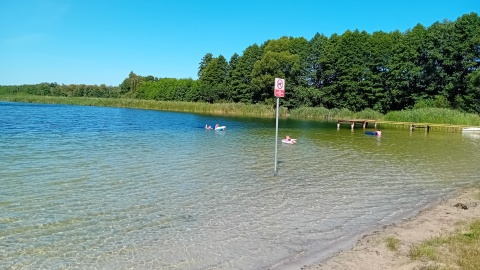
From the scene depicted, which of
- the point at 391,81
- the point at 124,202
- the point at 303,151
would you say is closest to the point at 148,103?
the point at 391,81

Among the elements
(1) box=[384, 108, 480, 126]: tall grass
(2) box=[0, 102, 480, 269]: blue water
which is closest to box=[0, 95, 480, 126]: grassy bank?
(1) box=[384, 108, 480, 126]: tall grass

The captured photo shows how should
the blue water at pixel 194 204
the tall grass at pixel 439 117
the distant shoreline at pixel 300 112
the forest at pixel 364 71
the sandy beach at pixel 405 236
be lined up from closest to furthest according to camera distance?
the sandy beach at pixel 405 236 → the blue water at pixel 194 204 → the tall grass at pixel 439 117 → the distant shoreline at pixel 300 112 → the forest at pixel 364 71

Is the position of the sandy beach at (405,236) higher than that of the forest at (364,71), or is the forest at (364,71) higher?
the forest at (364,71)

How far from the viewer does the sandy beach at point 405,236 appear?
18.4ft

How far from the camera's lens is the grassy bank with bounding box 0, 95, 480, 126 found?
46.0m

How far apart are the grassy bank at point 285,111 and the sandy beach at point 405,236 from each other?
134ft

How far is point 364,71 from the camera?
67.1 meters

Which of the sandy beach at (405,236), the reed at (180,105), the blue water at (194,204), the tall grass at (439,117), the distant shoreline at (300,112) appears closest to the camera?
the sandy beach at (405,236)

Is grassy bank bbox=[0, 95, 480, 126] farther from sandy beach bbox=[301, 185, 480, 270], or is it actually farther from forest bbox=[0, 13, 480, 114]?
sandy beach bbox=[301, 185, 480, 270]

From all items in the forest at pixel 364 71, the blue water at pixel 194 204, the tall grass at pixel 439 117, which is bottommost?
the blue water at pixel 194 204

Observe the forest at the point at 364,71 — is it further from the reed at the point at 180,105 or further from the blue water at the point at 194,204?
the blue water at the point at 194,204

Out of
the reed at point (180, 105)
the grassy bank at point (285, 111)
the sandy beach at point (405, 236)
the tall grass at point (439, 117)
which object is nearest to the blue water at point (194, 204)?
the sandy beach at point (405, 236)

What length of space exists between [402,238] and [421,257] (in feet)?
3.62

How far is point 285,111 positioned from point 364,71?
643 inches
